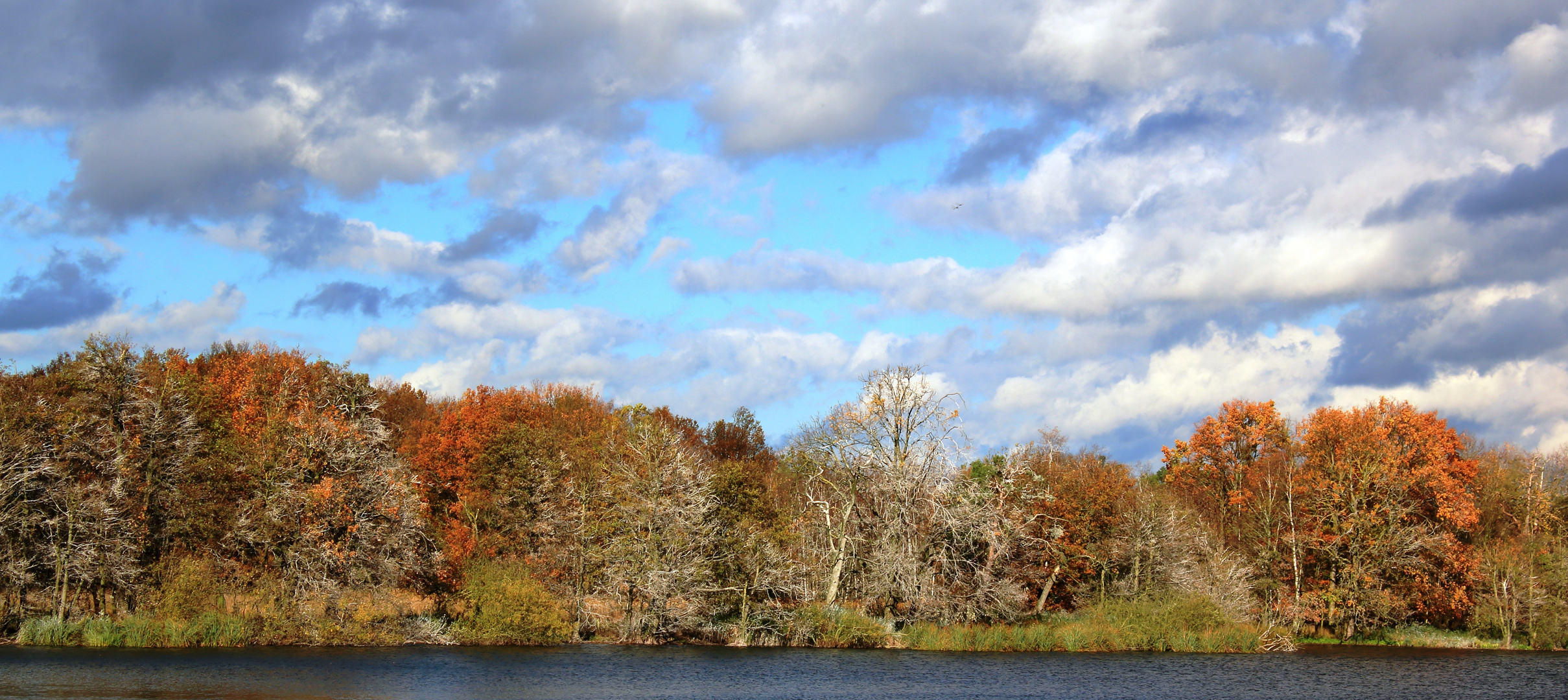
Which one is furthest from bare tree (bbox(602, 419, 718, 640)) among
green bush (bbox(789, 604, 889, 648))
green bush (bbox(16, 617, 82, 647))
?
green bush (bbox(16, 617, 82, 647))

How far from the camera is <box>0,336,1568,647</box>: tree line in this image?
161 ft

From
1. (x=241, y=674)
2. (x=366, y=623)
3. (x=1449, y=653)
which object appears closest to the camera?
(x=241, y=674)

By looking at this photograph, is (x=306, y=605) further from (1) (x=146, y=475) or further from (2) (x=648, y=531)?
(2) (x=648, y=531)

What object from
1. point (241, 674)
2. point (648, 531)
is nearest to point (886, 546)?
point (648, 531)

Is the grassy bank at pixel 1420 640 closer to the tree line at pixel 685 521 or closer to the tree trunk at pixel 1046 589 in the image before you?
the tree line at pixel 685 521

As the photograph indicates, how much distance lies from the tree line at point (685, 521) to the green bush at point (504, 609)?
0.22 meters

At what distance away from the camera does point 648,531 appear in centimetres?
5384

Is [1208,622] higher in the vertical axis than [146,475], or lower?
lower

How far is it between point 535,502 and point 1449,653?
1989 inches

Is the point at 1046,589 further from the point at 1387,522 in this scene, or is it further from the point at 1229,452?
the point at 1229,452

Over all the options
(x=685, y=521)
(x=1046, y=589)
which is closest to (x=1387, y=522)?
(x=1046, y=589)

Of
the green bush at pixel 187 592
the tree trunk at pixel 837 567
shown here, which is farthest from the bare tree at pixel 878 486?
the green bush at pixel 187 592

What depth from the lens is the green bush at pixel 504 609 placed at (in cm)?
5259

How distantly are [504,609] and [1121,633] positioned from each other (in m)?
30.5
